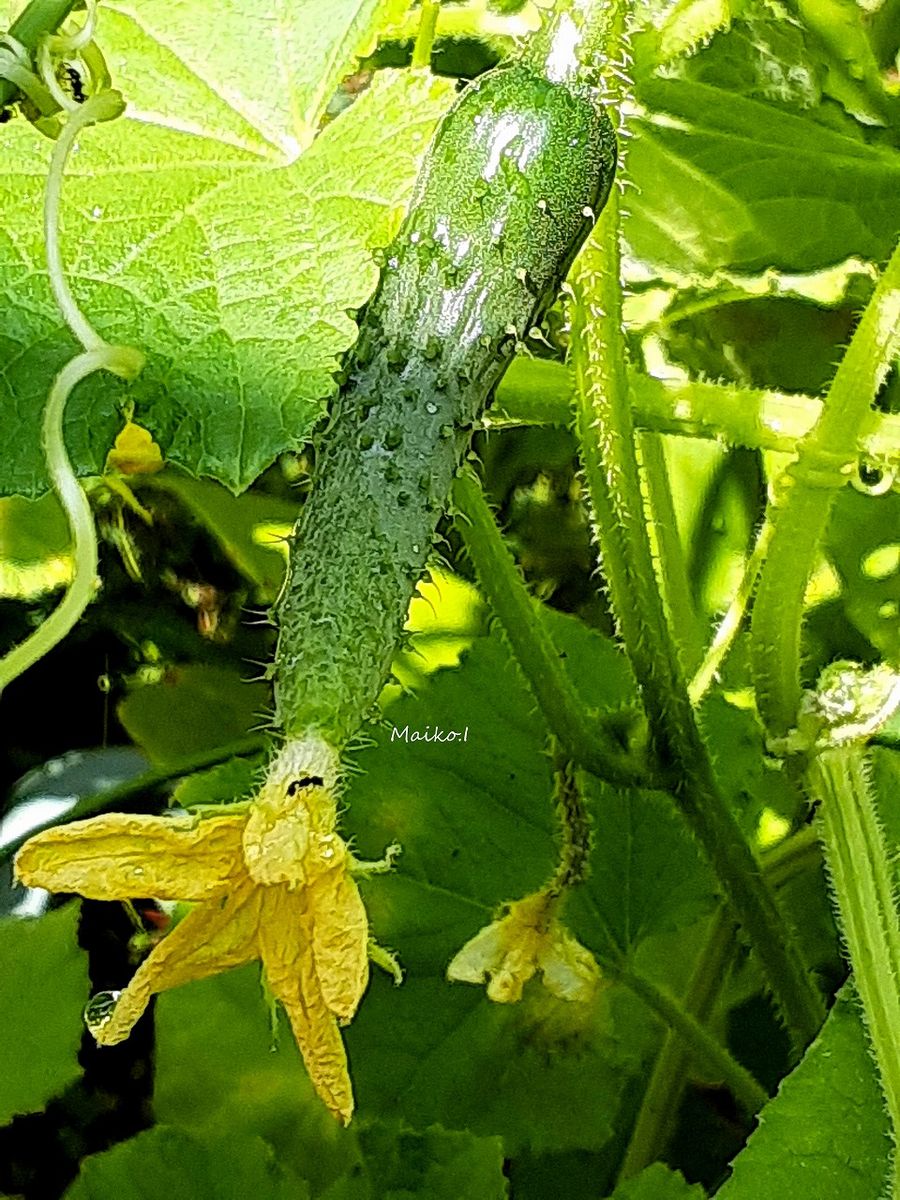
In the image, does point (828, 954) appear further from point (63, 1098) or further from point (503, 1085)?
point (63, 1098)

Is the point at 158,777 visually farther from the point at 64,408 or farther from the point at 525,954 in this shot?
the point at 64,408

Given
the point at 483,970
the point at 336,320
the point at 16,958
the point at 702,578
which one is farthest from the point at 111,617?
the point at 336,320

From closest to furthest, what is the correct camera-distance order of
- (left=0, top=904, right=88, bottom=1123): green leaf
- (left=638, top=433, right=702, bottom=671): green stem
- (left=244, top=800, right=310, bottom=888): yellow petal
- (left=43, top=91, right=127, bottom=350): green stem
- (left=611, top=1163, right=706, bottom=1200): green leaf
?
(left=244, top=800, right=310, bottom=888): yellow petal, (left=43, top=91, right=127, bottom=350): green stem, (left=611, top=1163, right=706, bottom=1200): green leaf, (left=0, top=904, right=88, bottom=1123): green leaf, (left=638, top=433, right=702, bottom=671): green stem

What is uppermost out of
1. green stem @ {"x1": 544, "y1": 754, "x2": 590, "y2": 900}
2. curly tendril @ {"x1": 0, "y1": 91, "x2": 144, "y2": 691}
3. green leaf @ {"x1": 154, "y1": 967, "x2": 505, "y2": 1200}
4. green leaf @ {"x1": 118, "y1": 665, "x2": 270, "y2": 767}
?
curly tendril @ {"x1": 0, "y1": 91, "x2": 144, "y2": 691}

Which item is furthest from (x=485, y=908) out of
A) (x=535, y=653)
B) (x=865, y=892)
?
(x=865, y=892)

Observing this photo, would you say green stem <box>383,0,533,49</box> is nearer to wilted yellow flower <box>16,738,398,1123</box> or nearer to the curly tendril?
the curly tendril

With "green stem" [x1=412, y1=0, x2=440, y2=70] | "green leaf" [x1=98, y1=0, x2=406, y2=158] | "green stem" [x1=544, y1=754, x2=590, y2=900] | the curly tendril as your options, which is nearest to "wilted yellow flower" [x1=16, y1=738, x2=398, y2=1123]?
the curly tendril
